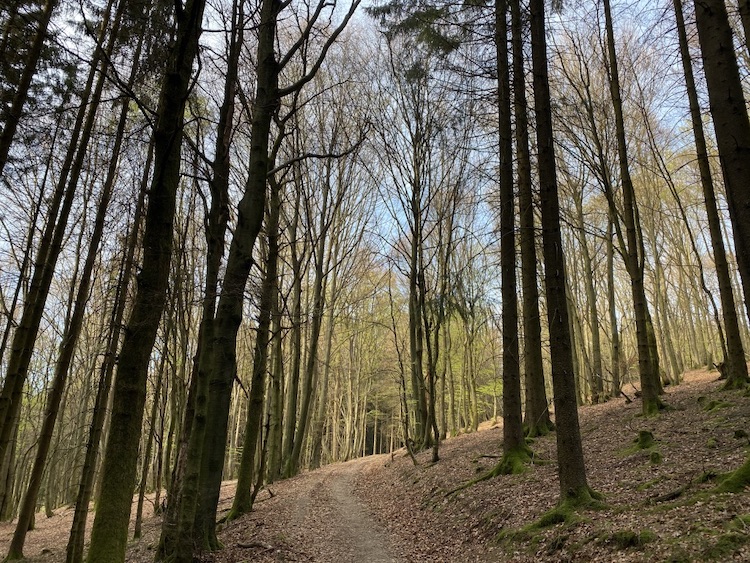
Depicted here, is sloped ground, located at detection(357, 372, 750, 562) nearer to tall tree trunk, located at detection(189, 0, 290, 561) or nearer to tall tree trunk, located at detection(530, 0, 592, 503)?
tall tree trunk, located at detection(530, 0, 592, 503)

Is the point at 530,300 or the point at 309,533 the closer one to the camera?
the point at 309,533

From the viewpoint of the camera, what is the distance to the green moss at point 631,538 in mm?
3810

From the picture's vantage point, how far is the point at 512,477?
7.52m

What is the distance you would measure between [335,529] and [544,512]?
4.15 metres

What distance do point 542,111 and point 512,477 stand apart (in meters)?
5.75

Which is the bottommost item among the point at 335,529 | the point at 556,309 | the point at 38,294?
the point at 335,529

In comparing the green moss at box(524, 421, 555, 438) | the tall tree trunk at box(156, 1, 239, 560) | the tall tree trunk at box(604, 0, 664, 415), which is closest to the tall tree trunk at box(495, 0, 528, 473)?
the green moss at box(524, 421, 555, 438)

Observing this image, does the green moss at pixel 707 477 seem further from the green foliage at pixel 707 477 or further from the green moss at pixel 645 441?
the green moss at pixel 645 441

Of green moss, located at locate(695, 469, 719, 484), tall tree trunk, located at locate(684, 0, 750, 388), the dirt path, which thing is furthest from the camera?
tall tree trunk, located at locate(684, 0, 750, 388)

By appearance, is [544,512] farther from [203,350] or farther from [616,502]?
[203,350]

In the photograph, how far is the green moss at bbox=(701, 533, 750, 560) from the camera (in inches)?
127

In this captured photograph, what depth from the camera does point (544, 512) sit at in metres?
5.50

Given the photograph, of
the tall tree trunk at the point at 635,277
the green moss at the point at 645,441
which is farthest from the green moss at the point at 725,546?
the tall tree trunk at the point at 635,277

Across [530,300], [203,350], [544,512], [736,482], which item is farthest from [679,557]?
[530,300]
